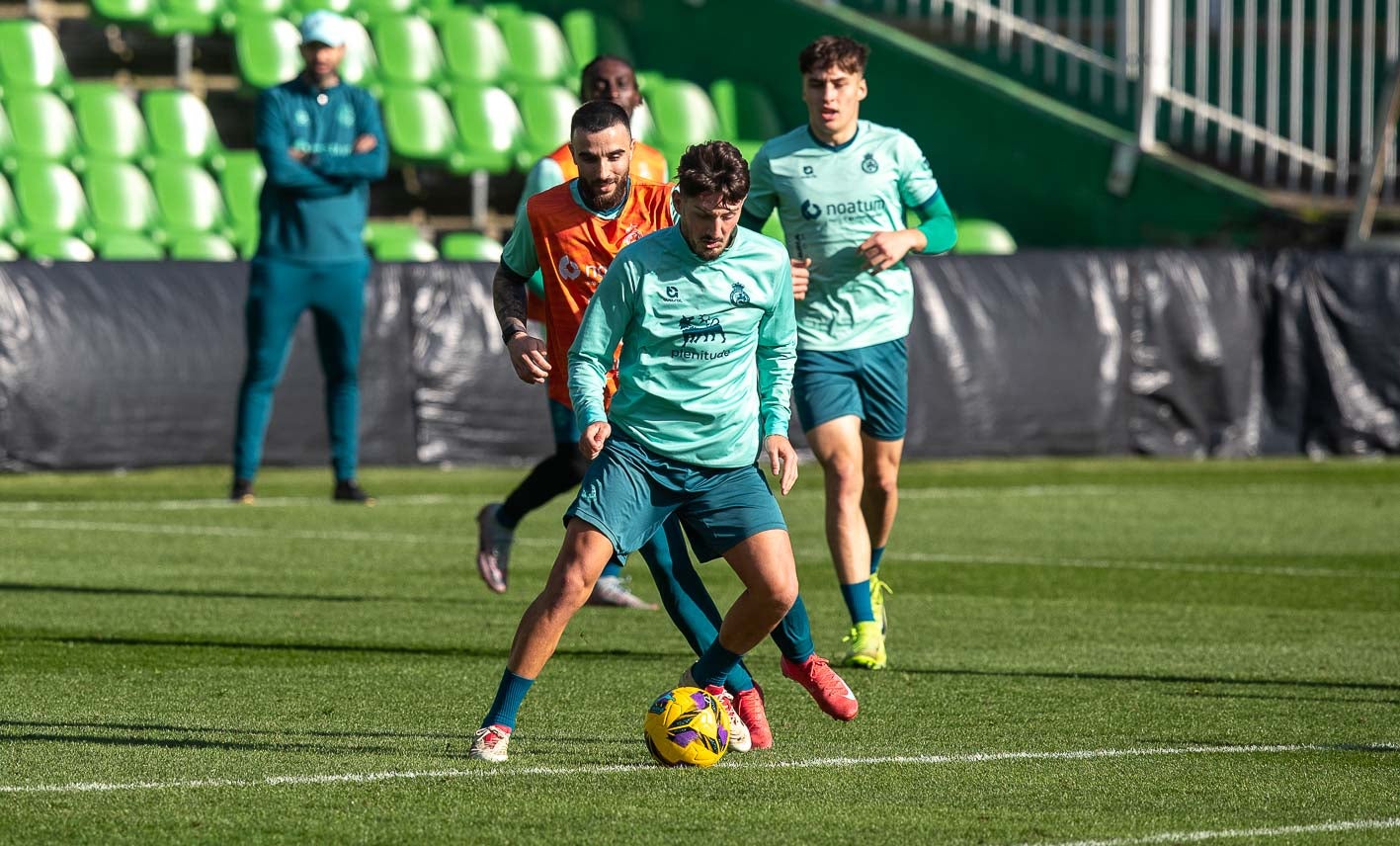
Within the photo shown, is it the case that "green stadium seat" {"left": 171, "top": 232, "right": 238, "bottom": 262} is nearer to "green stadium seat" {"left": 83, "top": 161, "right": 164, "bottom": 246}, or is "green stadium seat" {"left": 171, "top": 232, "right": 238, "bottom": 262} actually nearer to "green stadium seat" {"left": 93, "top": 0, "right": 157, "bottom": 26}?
"green stadium seat" {"left": 83, "top": 161, "right": 164, "bottom": 246}

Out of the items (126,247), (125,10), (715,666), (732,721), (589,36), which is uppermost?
(715,666)

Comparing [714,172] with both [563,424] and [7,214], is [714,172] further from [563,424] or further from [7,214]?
[7,214]

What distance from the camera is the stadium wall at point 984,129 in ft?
67.1

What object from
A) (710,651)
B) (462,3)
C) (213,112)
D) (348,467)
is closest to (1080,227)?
(462,3)

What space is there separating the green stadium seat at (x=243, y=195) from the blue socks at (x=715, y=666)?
13.7 metres

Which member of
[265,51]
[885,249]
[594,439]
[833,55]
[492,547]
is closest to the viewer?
[594,439]

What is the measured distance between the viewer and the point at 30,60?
19.7 metres

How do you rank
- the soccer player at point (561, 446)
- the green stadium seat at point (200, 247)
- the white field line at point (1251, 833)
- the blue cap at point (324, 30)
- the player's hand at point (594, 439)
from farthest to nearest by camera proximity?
the green stadium seat at point (200, 247) < the blue cap at point (324, 30) < the soccer player at point (561, 446) < the player's hand at point (594, 439) < the white field line at point (1251, 833)

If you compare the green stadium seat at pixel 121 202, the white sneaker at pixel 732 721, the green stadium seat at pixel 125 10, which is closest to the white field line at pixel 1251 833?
the white sneaker at pixel 732 721

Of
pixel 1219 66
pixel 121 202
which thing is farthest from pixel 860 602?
pixel 1219 66

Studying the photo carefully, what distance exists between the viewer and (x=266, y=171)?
501 inches

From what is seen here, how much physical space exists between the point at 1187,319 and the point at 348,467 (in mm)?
7423

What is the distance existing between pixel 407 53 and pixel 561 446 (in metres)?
12.8

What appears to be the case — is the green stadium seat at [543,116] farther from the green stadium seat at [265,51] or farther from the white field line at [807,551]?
the white field line at [807,551]
